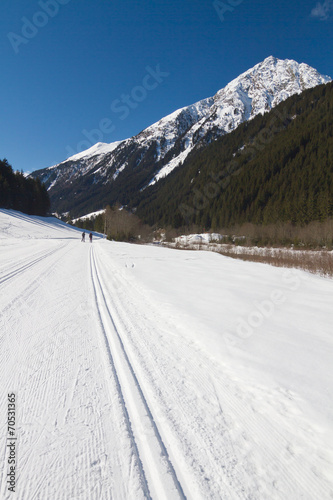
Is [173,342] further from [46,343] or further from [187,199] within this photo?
[187,199]

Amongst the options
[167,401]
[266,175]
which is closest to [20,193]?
[167,401]

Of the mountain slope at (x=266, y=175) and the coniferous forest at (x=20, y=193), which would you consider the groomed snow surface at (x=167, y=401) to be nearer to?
the mountain slope at (x=266, y=175)

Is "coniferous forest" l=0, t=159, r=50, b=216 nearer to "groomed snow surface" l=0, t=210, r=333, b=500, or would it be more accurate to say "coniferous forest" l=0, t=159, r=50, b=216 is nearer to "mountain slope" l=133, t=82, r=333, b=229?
"mountain slope" l=133, t=82, r=333, b=229

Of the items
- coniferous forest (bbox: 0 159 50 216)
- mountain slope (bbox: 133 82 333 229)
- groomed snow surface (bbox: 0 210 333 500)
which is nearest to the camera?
groomed snow surface (bbox: 0 210 333 500)

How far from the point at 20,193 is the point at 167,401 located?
67.9m

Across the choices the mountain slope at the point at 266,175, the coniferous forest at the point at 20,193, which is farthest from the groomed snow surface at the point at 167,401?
the coniferous forest at the point at 20,193

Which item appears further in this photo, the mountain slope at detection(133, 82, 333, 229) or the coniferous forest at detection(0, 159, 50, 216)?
the mountain slope at detection(133, 82, 333, 229)

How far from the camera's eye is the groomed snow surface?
1.44 meters

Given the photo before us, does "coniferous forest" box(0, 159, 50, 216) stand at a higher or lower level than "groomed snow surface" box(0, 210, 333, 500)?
higher

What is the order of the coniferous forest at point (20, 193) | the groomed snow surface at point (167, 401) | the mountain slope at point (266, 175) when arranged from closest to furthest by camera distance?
the groomed snow surface at point (167, 401)
the coniferous forest at point (20, 193)
the mountain slope at point (266, 175)

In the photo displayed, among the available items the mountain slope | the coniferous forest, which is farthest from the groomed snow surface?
the coniferous forest

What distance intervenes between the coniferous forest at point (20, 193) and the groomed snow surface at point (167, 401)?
59473 mm

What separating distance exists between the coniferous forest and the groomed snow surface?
59.5 m

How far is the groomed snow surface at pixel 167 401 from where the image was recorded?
1.44 meters
